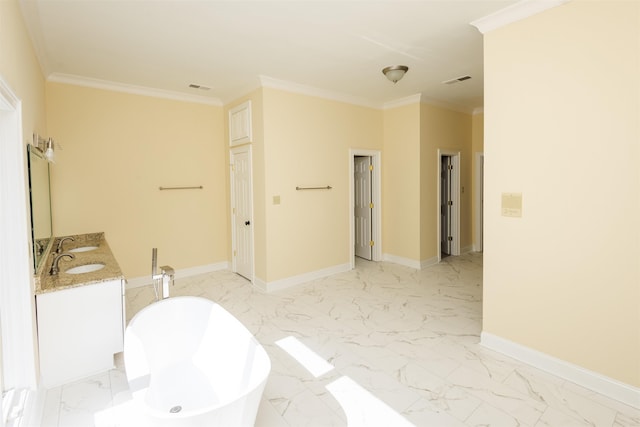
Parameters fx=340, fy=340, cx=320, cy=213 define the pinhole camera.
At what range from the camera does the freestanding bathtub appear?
1.96 metres

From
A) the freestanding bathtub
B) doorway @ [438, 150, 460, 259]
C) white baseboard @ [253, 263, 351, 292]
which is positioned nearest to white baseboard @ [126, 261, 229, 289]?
white baseboard @ [253, 263, 351, 292]

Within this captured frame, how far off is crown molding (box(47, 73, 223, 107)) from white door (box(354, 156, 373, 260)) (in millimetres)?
2516

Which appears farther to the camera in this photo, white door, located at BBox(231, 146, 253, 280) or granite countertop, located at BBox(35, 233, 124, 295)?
white door, located at BBox(231, 146, 253, 280)

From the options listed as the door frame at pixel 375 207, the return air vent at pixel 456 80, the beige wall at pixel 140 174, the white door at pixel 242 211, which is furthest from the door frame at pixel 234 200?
the return air vent at pixel 456 80

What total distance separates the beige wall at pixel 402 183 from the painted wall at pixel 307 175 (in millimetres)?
380

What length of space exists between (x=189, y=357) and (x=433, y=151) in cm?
451

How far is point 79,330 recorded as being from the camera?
2.50 m

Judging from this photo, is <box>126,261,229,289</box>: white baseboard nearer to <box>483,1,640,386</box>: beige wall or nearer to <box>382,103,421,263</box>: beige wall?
<box>382,103,421,263</box>: beige wall

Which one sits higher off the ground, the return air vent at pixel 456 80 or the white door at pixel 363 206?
the return air vent at pixel 456 80

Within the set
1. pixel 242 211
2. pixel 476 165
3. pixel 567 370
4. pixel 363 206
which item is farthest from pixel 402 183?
pixel 567 370

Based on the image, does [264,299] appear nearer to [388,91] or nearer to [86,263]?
[86,263]

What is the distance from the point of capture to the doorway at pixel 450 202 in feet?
19.9

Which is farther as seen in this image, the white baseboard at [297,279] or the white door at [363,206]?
the white door at [363,206]

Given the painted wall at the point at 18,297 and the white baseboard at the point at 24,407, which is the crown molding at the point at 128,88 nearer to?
the painted wall at the point at 18,297
